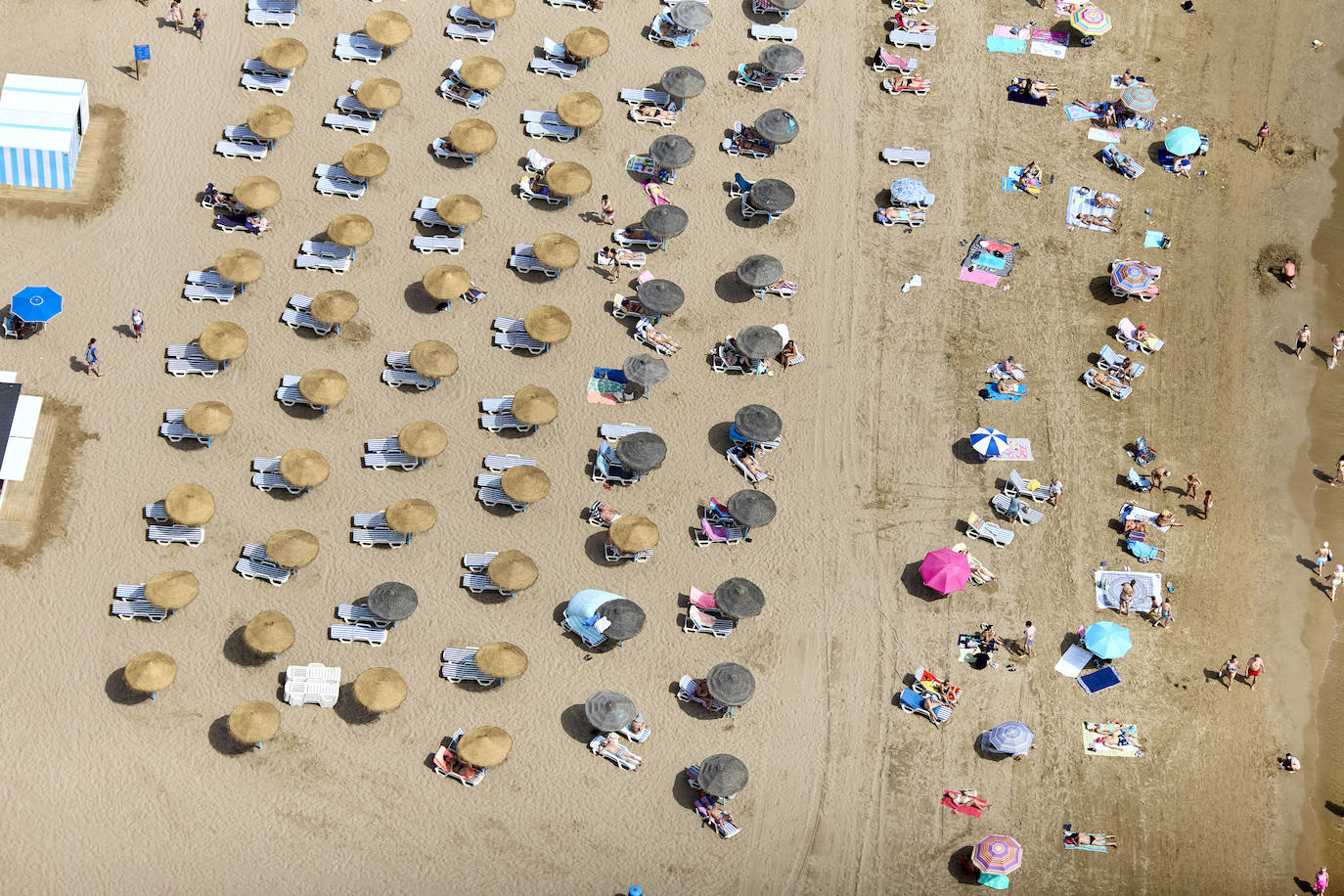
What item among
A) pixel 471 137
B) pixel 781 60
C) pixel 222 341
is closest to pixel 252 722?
pixel 222 341

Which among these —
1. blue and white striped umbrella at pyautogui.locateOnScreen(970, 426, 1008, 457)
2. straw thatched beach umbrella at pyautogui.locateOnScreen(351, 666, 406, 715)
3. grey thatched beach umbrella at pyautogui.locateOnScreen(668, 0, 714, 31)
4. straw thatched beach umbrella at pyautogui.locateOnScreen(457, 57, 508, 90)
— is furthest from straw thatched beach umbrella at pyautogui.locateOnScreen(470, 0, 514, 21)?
→ straw thatched beach umbrella at pyautogui.locateOnScreen(351, 666, 406, 715)

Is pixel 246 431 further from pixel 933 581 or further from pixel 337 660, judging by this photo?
pixel 933 581

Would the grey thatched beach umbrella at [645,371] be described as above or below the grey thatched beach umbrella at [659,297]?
below

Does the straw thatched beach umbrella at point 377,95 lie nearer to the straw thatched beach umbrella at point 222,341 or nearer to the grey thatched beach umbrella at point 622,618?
the straw thatched beach umbrella at point 222,341

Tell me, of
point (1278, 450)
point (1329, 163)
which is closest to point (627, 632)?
point (1278, 450)

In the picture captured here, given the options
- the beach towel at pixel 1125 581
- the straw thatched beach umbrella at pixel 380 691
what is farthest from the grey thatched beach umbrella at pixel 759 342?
the straw thatched beach umbrella at pixel 380 691

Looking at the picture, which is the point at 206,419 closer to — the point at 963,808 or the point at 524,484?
the point at 524,484

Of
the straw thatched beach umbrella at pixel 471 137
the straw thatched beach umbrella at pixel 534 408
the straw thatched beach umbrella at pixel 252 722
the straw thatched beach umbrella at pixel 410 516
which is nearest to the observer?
the straw thatched beach umbrella at pixel 252 722
